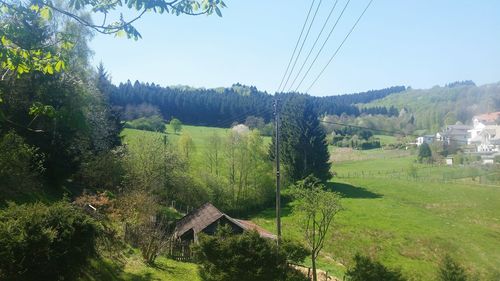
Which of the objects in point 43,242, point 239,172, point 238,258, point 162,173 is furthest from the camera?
point 239,172

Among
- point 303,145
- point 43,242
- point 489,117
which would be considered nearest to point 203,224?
point 43,242

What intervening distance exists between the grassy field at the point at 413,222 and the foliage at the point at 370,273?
19.9ft

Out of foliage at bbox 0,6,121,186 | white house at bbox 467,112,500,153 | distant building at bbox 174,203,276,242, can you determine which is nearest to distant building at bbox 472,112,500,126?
white house at bbox 467,112,500,153

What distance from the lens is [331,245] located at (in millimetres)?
35312

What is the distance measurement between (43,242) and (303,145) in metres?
47.8

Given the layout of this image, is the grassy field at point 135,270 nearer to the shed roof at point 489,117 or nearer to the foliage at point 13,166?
the foliage at point 13,166

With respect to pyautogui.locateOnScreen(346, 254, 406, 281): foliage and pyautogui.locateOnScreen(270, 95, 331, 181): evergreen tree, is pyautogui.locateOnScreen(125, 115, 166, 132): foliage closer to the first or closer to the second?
pyautogui.locateOnScreen(270, 95, 331, 181): evergreen tree

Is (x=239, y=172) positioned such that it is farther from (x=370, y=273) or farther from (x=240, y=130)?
(x=370, y=273)

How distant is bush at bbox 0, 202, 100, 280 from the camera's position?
34.6 feet

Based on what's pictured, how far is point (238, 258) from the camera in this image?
18344 mm

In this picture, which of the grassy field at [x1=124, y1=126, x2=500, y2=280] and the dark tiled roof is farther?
the grassy field at [x1=124, y1=126, x2=500, y2=280]

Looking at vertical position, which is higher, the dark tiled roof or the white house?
the white house

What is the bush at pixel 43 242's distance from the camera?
415 inches

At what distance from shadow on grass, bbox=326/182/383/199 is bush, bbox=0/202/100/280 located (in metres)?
43.8
